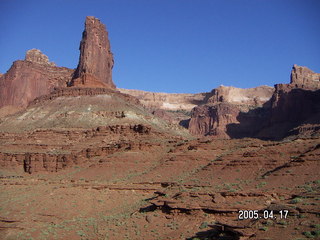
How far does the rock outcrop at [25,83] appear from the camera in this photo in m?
113

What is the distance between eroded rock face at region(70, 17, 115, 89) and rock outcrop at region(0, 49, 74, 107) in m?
21.0

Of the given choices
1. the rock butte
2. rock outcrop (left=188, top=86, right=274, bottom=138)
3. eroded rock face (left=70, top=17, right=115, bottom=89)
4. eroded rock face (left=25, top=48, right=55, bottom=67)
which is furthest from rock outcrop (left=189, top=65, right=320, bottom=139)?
eroded rock face (left=25, top=48, right=55, bottom=67)

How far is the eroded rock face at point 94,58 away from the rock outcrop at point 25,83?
2097 cm

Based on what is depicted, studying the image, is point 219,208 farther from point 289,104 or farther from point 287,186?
point 289,104

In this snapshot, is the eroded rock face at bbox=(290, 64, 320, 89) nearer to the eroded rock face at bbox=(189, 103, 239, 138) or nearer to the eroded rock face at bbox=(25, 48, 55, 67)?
the eroded rock face at bbox=(189, 103, 239, 138)

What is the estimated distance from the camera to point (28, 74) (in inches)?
4513

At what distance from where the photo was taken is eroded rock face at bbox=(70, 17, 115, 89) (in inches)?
3656

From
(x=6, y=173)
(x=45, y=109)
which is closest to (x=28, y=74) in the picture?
(x=45, y=109)

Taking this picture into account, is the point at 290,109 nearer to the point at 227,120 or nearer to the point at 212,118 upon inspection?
the point at 227,120

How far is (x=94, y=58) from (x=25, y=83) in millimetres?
27379

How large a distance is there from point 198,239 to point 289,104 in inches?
3908

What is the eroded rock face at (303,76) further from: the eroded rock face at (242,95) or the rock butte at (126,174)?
the rock butte at (126,174)

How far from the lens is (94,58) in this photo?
96938 millimetres

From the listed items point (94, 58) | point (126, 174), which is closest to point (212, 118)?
point (94, 58)
